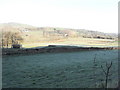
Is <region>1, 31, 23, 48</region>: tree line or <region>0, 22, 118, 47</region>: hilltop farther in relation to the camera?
<region>0, 22, 118, 47</region>: hilltop

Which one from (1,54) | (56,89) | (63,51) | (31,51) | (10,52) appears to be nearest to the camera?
(56,89)

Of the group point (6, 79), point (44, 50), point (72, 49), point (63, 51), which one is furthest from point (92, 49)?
point (6, 79)

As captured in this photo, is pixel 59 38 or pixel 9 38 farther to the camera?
pixel 59 38

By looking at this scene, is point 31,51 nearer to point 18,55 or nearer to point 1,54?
point 18,55

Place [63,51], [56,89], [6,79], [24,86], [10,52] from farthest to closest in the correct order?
[63,51], [10,52], [6,79], [24,86], [56,89]

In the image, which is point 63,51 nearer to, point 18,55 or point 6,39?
point 18,55

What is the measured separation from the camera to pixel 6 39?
3131 centimetres

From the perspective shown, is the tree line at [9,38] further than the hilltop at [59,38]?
No

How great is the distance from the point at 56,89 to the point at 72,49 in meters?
22.3

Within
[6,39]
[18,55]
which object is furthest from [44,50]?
[6,39]

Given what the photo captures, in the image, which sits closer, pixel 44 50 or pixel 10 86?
pixel 10 86

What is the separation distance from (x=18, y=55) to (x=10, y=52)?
1.10 meters

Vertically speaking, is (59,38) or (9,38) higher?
(59,38)

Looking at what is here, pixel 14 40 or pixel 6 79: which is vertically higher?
pixel 14 40
